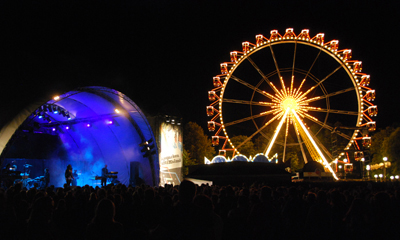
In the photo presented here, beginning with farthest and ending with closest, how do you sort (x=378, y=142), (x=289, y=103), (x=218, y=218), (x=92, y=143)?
(x=378, y=142) < (x=289, y=103) < (x=92, y=143) < (x=218, y=218)

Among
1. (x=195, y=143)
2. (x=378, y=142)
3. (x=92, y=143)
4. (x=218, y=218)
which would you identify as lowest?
(x=218, y=218)

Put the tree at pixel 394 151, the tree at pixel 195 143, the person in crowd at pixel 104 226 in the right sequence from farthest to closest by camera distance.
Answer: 1. the tree at pixel 195 143
2. the tree at pixel 394 151
3. the person in crowd at pixel 104 226

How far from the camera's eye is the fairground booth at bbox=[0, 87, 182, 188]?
20.2 m

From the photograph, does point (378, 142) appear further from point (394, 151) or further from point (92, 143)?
point (92, 143)

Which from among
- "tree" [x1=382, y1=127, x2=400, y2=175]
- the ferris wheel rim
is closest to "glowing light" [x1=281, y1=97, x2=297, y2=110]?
the ferris wheel rim

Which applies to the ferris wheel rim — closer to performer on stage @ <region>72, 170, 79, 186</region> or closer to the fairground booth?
the fairground booth

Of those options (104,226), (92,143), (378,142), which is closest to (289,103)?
(92,143)

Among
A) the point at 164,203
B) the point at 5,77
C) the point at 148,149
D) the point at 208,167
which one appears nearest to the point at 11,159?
the point at 148,149

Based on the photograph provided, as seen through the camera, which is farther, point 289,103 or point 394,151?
point 394,151

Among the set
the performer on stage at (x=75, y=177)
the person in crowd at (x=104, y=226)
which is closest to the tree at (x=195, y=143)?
the performer on stage at (x=75, y=177)

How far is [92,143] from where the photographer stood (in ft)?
75.9

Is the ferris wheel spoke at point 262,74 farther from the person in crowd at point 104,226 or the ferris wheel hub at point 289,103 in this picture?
the person in crowd at point 104,226

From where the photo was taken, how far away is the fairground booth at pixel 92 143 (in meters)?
20.2

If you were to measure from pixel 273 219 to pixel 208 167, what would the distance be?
15442 millimetres
